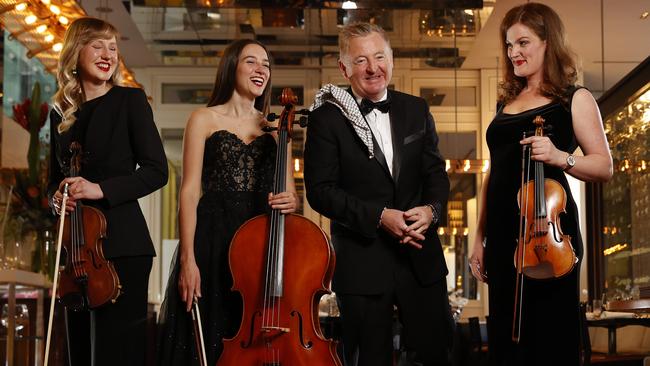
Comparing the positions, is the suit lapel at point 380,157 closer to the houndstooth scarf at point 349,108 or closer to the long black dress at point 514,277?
the houndstooth scarf at point 349,108

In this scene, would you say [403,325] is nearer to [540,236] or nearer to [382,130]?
[540,236]

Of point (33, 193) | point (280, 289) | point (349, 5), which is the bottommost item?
point (280, 289)

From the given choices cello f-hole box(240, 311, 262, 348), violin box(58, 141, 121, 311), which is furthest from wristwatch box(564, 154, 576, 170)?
violin box(58, 141, 121, 311)

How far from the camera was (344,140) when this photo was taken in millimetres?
2943

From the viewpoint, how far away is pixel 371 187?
9.55 ft

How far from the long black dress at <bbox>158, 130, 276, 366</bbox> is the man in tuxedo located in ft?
0.97

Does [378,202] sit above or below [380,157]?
below

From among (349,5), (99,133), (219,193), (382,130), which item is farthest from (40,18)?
(382,130)

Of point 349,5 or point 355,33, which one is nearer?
point 355,33

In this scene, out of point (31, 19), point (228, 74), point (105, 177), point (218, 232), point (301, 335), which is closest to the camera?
point (301, 335)

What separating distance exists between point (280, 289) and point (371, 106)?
2.06 ft

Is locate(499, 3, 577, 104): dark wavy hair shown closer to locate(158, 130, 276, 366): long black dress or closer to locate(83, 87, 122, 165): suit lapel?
locate(158, 130, 276, 366): long black dress

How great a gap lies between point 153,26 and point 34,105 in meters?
2.39

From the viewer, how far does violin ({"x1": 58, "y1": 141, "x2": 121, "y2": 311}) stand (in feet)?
8.56
